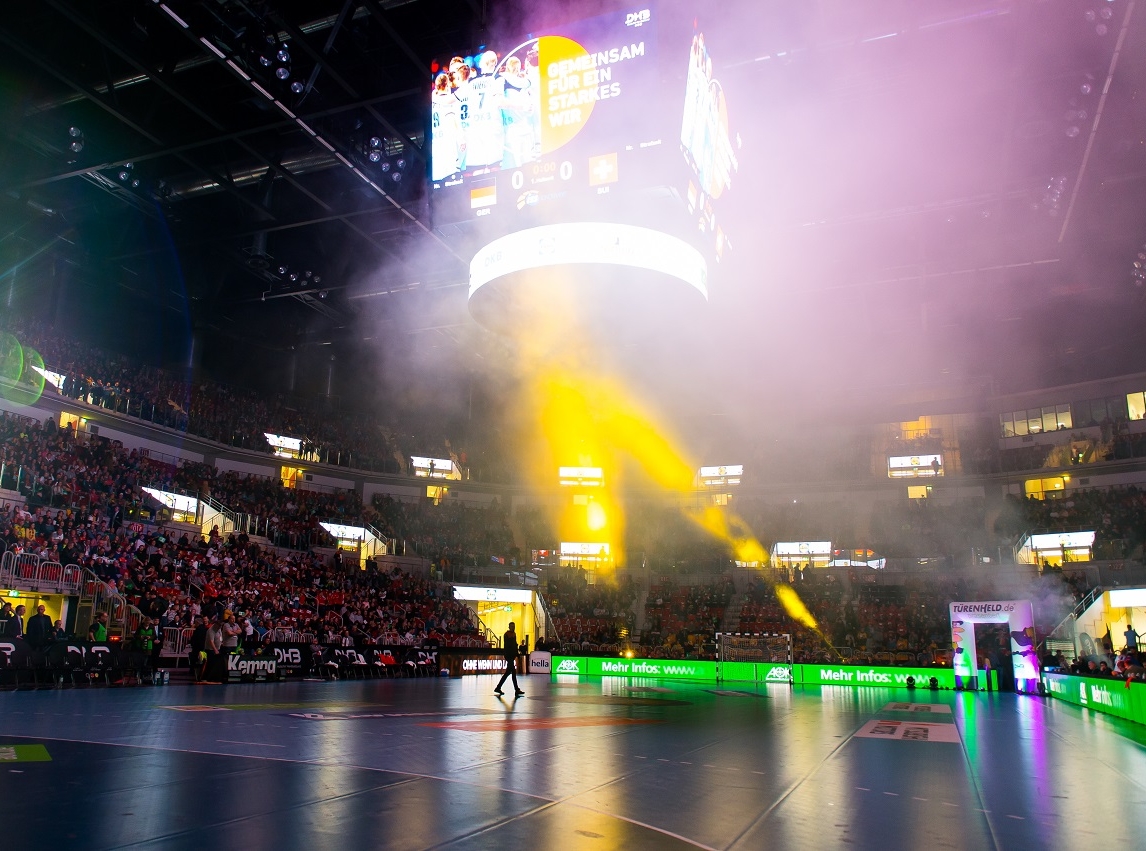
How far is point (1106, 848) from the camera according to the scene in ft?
13.5

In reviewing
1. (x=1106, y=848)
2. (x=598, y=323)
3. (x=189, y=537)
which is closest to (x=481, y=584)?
(x=189, y=537)

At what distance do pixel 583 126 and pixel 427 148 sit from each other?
5874mm

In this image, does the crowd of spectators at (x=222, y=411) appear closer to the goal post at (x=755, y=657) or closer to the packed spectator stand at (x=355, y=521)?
the packed spectator stand at (x=355, y=521)

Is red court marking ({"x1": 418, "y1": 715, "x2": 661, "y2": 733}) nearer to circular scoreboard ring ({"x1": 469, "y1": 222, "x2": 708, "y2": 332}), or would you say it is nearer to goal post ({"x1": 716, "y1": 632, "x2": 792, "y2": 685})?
circular scoreboard ring ({"x1": 469, "y1": 222, "x2": 708, "y2": 332})

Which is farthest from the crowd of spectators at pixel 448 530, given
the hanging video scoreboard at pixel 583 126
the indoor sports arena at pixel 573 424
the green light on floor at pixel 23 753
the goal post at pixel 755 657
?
the green light on floor at pixel 23 753

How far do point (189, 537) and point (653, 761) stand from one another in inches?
875

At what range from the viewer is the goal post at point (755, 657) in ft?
79.5

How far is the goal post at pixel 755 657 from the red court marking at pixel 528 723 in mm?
13640

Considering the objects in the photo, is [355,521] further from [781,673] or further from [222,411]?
[781,673]

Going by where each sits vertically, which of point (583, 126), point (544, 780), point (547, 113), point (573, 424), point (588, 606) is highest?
point (573, 424)

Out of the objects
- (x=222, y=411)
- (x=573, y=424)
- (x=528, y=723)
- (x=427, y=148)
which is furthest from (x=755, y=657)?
(x=222, y=411)

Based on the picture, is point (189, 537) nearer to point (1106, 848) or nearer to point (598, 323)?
point (598, 323)

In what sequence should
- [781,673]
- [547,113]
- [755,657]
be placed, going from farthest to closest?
1. [755,657]
2. [781,673]
3. [547,113]

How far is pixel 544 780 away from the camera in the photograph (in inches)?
223
